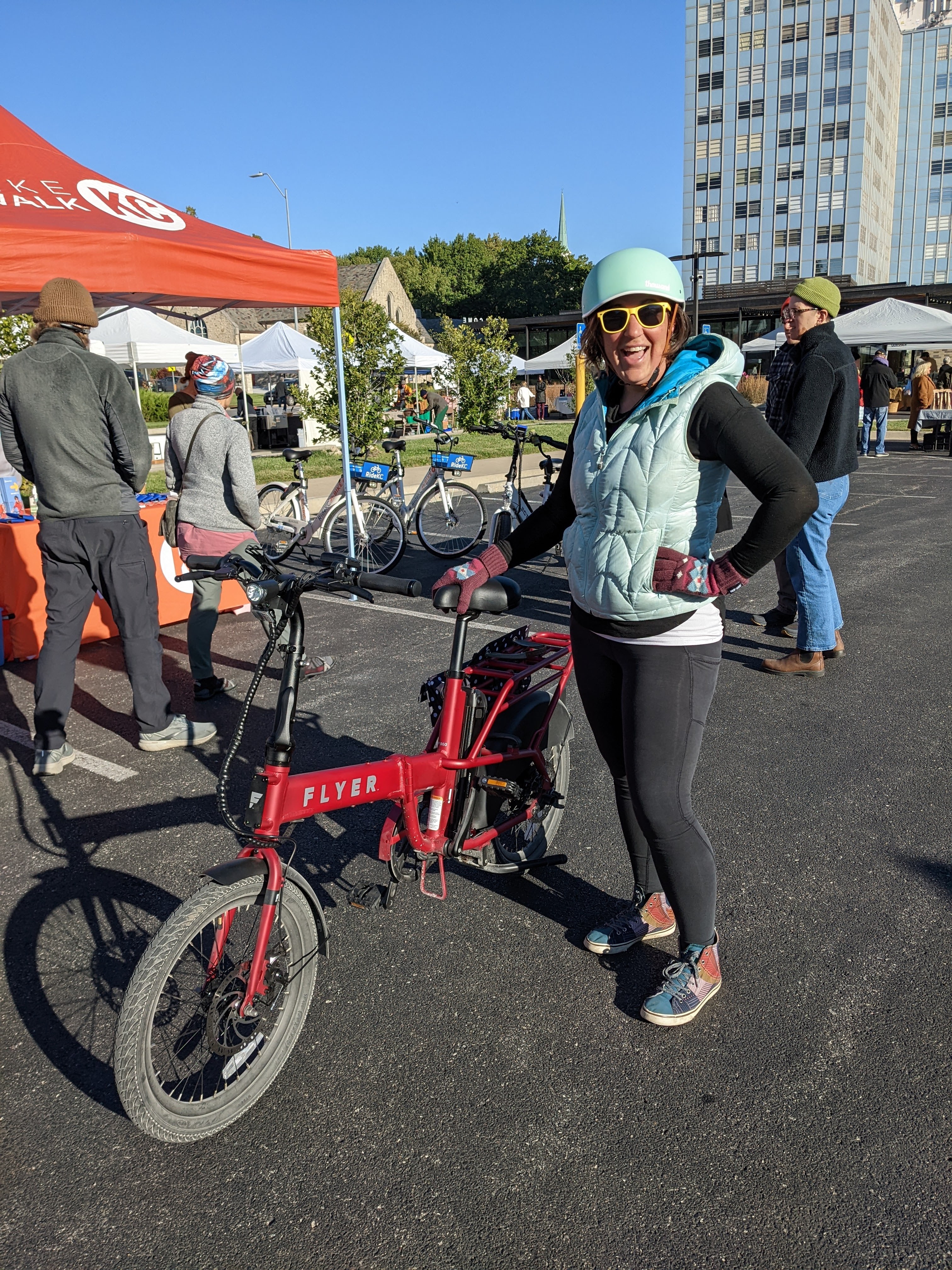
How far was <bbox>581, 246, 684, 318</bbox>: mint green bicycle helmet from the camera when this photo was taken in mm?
2328

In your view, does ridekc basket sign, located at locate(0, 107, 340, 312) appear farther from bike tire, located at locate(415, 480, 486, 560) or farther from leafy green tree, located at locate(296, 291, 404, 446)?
→ leafy green tree, located at locate(296, 291, 404, 446)

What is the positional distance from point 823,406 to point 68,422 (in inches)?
157

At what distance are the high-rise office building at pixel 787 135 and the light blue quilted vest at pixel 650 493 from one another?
91.1m

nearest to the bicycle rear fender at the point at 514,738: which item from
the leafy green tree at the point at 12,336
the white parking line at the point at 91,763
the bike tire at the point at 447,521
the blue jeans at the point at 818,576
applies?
the white parking line at the point at 91,763

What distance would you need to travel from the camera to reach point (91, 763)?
4.75 meters

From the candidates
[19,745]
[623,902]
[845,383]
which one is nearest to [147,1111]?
[623,902]

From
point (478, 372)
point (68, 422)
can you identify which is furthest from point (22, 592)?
point (478, 372)

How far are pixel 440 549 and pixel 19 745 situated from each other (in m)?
5.62

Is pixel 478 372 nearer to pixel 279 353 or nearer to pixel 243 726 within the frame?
pixel 279 353

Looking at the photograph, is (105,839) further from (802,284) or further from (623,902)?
(802,284)

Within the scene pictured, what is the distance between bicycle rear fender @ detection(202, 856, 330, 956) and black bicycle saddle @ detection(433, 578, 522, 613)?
0.86 m

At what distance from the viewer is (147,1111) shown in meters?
2.22

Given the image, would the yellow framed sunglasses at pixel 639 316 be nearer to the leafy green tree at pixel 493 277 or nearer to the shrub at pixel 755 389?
A: the shrub at pixel 755 389

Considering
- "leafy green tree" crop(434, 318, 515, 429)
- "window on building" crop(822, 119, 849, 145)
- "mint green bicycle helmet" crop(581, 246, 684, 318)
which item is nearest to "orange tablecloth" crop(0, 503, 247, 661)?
"mint green bicycle helmet" crop(581, 246, 684, 318)
